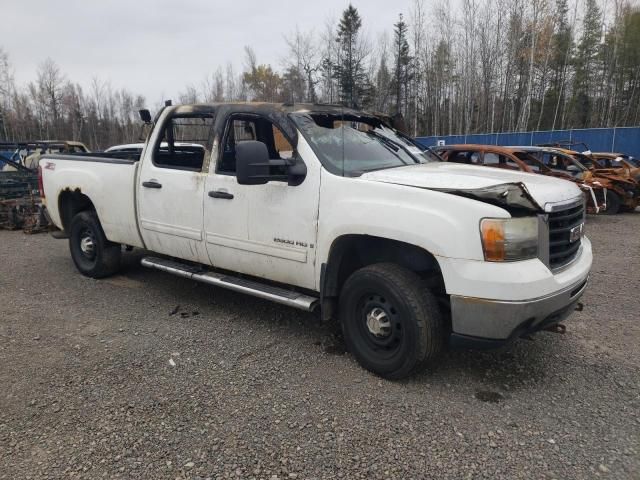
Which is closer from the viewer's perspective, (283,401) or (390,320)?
(283,401)

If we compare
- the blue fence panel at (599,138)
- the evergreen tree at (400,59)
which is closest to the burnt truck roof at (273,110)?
the blue fence panel at (599,138)

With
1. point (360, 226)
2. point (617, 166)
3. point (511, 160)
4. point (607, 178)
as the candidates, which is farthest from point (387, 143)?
point (617, 166)

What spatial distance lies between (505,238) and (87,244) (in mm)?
5148

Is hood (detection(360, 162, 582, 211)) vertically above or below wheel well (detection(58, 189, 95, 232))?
above

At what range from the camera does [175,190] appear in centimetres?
453

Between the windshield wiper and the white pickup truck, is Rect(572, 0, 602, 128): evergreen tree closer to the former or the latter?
the windshield wiper

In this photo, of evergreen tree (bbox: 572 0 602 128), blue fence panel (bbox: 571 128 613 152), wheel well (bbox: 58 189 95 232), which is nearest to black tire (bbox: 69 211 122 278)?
wheel well (bbox: 58 189 95 232)

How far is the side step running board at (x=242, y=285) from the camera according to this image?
3.74m

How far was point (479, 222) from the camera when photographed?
2842 millimetres

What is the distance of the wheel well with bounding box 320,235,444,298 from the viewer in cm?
338

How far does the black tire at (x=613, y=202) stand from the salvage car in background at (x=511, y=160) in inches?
18.6

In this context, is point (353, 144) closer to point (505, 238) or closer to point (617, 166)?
point (505, 238)

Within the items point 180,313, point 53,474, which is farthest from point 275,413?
point 180,313

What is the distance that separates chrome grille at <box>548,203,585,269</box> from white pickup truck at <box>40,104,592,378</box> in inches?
0.6
